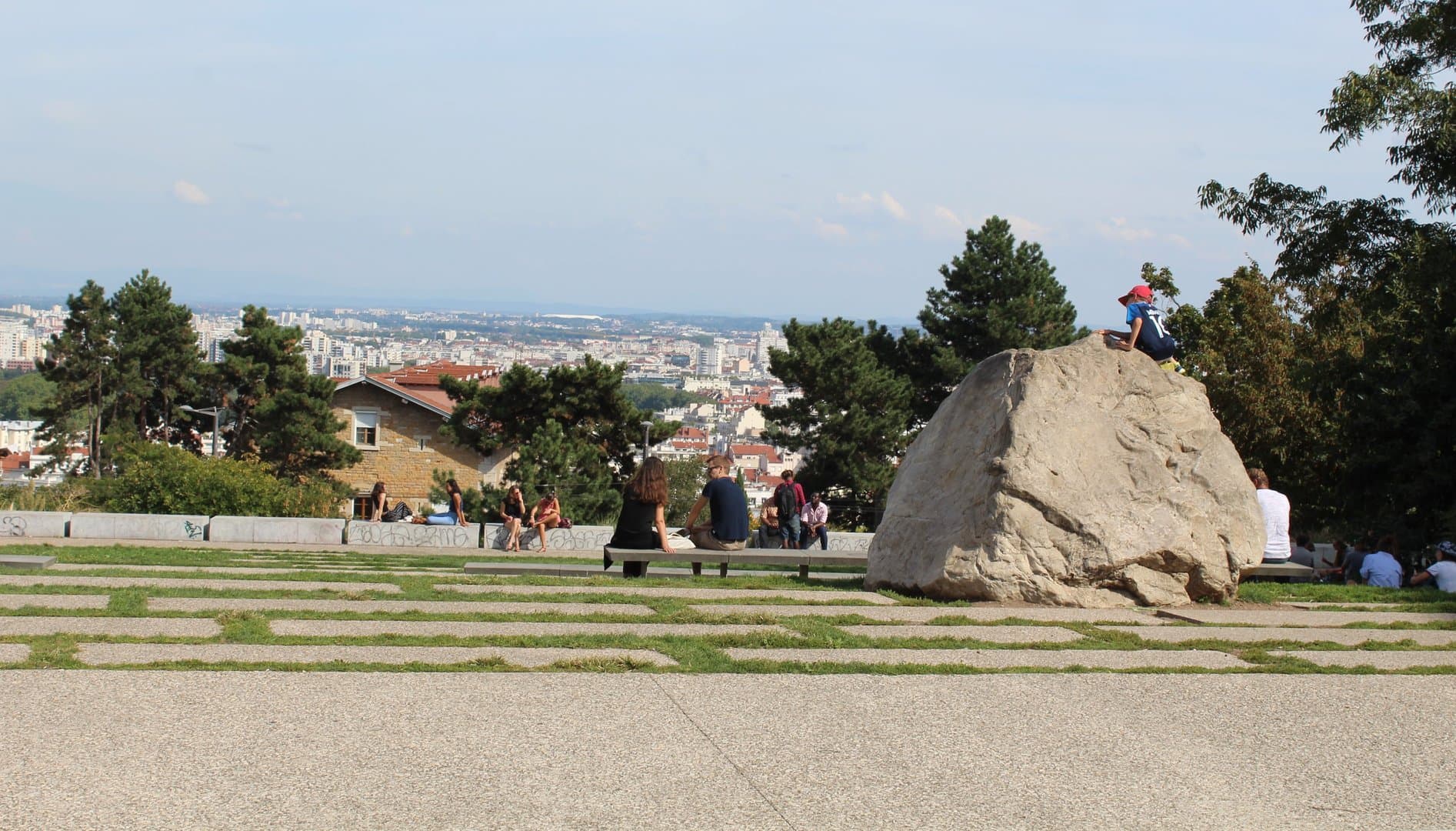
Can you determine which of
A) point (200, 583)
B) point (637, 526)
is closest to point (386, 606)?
point (200, 583)

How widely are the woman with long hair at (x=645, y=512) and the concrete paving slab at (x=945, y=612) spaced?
2612 mm

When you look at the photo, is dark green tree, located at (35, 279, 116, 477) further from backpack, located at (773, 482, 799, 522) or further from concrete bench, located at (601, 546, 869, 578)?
concrete bench, located at (601, 546, 869, 578)

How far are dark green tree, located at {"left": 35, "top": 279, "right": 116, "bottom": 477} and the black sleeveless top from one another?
158 ft

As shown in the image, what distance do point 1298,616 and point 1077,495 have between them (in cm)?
Answer: 213

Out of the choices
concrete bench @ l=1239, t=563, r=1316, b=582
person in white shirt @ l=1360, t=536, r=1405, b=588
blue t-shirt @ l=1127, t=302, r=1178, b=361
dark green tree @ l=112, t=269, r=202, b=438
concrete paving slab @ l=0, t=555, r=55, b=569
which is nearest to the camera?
concrete paving slab @ l=0, t=555, r=55, b=569

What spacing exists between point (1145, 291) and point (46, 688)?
32.0ft

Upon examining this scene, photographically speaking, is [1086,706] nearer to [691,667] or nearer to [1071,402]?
[691,667]

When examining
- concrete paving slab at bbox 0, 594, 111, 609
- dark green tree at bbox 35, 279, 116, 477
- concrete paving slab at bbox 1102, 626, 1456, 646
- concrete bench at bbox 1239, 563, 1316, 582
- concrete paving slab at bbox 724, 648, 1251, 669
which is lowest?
concrete paving slab at bbox 0, 594, 111, 609

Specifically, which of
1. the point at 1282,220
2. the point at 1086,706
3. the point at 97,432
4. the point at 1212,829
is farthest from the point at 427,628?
the point at 97,432

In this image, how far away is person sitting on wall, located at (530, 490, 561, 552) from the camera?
68.9 feet

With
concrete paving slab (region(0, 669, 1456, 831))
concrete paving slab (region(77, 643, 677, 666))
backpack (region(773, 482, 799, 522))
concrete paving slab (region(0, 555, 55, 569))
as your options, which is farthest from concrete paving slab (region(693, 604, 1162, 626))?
backpack (region(773, 482, 799, 522))

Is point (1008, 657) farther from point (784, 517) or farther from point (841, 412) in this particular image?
point (841, 412)

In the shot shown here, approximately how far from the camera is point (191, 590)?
1048 cm

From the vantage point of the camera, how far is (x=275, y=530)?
21.5 metres
